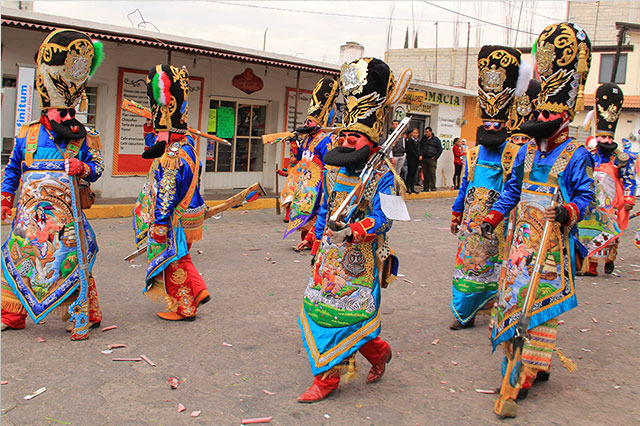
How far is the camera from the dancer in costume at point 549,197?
4.17 m

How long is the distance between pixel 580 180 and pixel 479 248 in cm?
173

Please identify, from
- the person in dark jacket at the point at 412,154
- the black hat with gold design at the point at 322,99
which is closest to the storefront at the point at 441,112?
the person in dark jacket at the point at 412,154

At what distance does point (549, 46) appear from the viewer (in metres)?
4.34

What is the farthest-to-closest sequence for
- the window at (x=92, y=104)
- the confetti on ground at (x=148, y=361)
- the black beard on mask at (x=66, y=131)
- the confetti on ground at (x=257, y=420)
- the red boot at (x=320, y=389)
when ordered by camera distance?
the window at (x=92, y=104) < the black beard on mask at (x=66, y=131) < the confetti on ground at (x=148, y=361) < the red boot at (x=320, y=389) < the confetti on ground at (x=257, y=420)

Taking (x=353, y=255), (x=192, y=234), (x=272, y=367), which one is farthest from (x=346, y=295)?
(x=192, y=234)

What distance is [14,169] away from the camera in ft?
16.8

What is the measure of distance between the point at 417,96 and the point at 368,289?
16.8 metres

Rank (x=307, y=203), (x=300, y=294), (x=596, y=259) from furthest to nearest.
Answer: (x=307, y=203), (x=596, y=259), (x=300, y=294)

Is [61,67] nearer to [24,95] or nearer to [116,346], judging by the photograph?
[116,346]

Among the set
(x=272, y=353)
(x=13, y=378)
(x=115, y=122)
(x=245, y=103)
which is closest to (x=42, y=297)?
(x=13, y=378)

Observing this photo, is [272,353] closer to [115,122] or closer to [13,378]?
[13,378]

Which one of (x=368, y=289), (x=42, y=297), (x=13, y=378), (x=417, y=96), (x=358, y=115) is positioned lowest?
(x=13, y=378)

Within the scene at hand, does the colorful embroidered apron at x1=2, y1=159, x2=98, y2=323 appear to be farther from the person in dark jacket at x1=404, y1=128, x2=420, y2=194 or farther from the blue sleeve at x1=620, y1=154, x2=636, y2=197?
the person in dark jacket at x1=404, y1=128, x2=420, y2=194

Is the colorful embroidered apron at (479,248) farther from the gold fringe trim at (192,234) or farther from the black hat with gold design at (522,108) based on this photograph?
the gold fringe trim at (192,234)
